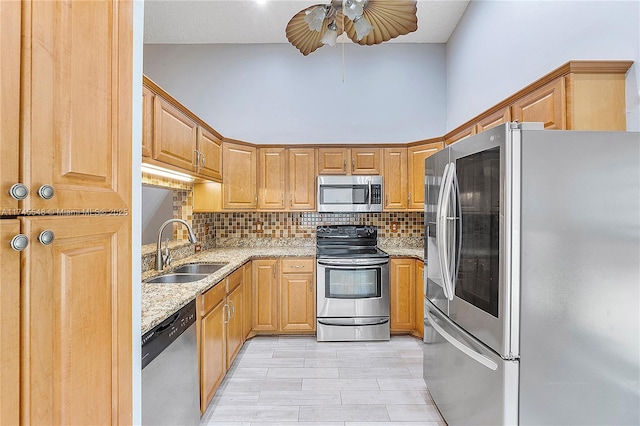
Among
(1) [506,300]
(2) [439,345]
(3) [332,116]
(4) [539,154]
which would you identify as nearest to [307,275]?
(2) [439,345]

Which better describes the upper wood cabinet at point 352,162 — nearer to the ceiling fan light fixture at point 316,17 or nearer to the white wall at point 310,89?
the white wall at point 310,89

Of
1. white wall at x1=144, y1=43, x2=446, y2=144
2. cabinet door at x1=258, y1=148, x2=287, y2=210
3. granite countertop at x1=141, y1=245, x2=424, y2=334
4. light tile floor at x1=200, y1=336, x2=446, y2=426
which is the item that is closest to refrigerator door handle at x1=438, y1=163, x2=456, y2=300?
light tile floor at x1=200, y1=336, x2=446, y2=426

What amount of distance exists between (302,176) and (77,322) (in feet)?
10.2

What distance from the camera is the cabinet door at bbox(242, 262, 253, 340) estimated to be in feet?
10.5

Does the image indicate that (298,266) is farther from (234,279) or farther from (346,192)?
(346,192)

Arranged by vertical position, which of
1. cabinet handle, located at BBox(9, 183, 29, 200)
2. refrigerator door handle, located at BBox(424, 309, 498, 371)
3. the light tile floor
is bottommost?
the light tile floor

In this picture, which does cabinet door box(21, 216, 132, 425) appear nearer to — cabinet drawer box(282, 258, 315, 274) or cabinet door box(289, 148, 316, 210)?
cabinet drawer box(282, 258, 315, 274)

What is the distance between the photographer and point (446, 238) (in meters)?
1.85

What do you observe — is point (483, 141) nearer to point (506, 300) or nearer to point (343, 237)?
point (506, 300)

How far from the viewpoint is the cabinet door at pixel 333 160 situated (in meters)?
3.76

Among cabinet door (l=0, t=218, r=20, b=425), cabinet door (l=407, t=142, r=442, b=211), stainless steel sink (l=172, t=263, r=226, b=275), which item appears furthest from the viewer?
cabinet door (l=407, t=142, r=442, b=211)

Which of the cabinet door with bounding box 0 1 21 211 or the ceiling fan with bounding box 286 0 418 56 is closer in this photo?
the cabinet door with bounding box 0 1 21 211

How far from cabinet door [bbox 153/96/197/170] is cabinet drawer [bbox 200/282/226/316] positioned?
94 cm

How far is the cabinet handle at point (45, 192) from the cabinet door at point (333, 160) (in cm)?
315
